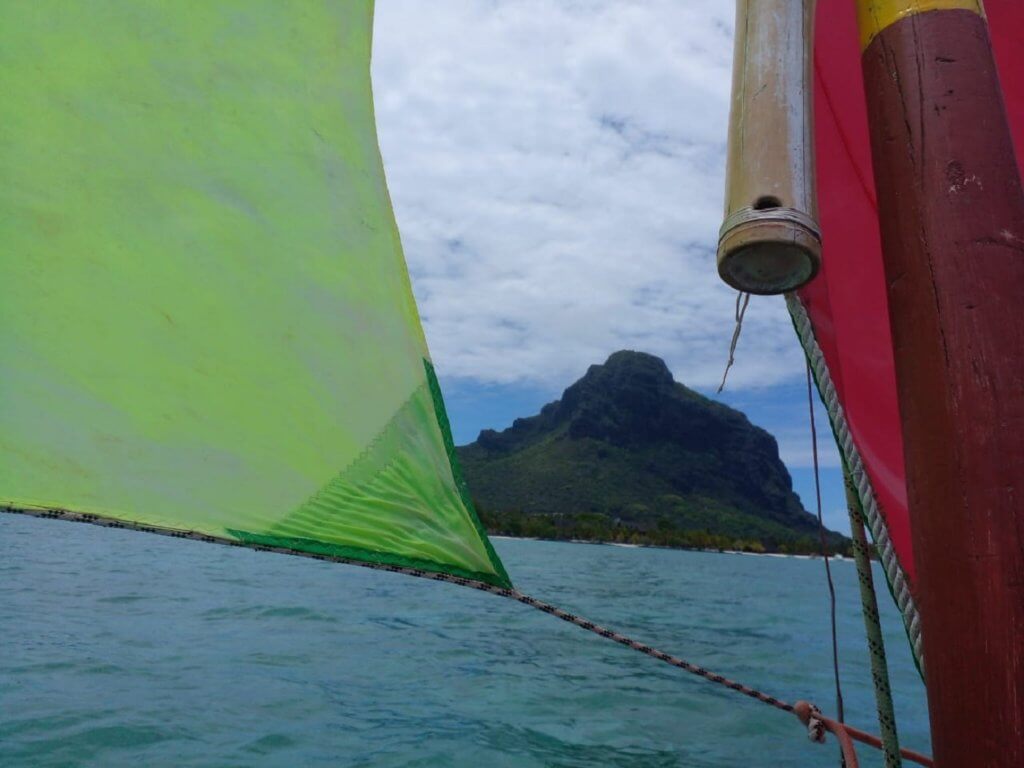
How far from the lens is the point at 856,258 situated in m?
3.26

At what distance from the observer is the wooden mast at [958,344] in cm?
127

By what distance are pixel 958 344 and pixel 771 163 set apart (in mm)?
508

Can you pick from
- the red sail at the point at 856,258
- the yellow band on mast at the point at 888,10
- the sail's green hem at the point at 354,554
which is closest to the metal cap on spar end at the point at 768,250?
the yellow band on mast at the point at 888,10

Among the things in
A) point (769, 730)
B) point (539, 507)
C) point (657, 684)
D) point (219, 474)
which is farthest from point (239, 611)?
point (539, 507)

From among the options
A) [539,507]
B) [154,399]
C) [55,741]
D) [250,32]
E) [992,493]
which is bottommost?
[55,741]

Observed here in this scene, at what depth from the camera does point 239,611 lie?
16078mm

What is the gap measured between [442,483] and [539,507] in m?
136

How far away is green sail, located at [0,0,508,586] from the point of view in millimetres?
1719

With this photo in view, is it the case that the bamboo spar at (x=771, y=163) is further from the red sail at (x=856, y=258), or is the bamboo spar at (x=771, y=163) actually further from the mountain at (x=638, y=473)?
the mountain at (x=638, y=473)

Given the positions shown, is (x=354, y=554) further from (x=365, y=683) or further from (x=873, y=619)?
(x=365, y=683)

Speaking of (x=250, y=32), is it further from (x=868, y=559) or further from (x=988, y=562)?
(x=868, y=559)

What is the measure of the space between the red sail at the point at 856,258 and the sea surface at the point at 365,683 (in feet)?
19.2

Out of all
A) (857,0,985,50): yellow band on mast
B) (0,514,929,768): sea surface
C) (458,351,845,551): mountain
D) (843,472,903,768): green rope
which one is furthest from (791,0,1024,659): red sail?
(458,351,845,551): mountain

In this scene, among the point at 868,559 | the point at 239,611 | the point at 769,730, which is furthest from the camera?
Result: the point at 239,611
